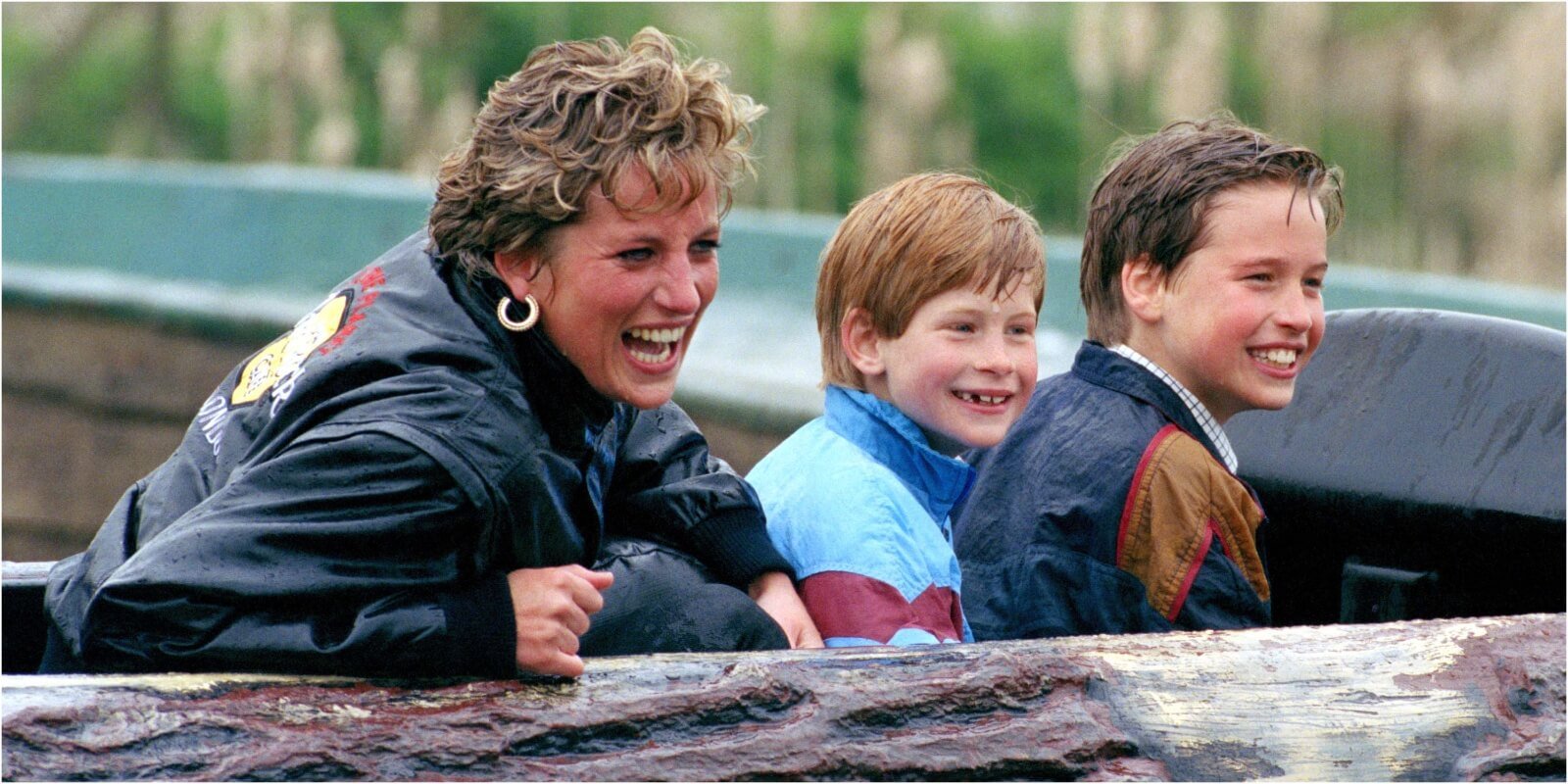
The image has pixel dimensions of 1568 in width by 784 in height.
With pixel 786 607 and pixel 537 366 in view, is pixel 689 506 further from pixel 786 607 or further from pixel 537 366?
pixel 537 366

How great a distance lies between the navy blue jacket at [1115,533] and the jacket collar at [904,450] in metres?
0.11

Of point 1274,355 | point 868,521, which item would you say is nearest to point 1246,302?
point 1274,355

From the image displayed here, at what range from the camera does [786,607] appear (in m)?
2.01

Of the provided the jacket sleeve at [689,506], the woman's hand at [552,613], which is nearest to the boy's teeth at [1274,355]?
the jacket sleeve at [689,506]

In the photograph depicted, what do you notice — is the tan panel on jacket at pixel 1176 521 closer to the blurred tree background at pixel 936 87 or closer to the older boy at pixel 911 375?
the older boy at pixel 911 375

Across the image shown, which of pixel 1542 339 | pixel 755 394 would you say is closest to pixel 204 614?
pixel 1542 339

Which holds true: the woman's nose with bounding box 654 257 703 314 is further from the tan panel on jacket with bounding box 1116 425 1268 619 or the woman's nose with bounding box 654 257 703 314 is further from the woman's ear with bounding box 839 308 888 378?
the tan panel on jacket with bounding box 1116 425 1268 619

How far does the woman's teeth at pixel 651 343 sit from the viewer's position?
1.82m

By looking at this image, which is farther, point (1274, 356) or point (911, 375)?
point (1274, 356)

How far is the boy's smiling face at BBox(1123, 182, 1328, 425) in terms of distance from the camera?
235 cm

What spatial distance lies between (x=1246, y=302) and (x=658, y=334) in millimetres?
893

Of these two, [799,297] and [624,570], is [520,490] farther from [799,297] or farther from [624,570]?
[799,297]

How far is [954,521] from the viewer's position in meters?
2.36

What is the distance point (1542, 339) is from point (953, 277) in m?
1.09
